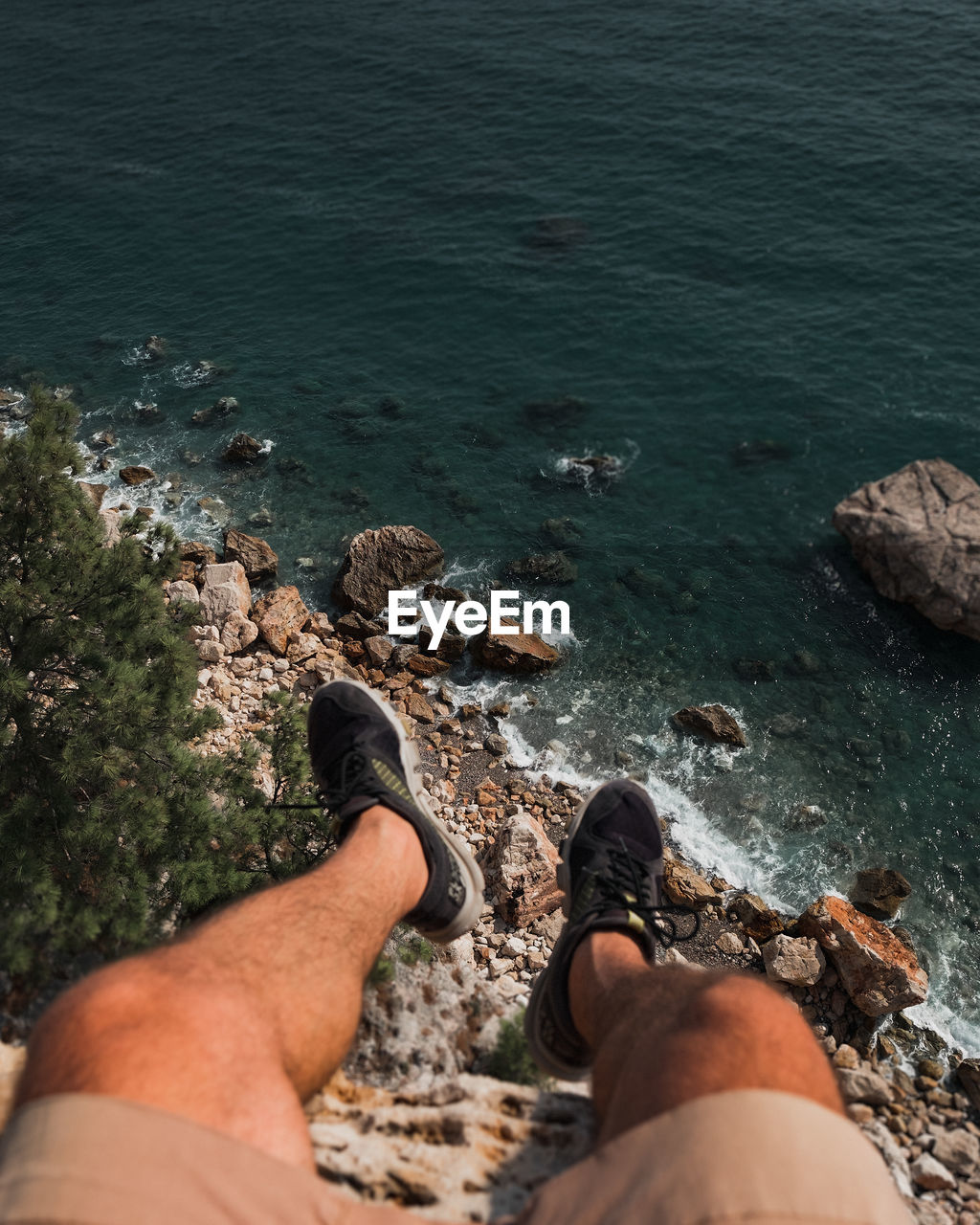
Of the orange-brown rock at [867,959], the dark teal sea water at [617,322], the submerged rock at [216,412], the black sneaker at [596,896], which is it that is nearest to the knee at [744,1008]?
the black sneaker at [596,896]

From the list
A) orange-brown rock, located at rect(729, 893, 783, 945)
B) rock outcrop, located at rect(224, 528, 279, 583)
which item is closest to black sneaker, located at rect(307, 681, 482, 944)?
orange-brown rock, located at rect(729, 893, 783, 945)

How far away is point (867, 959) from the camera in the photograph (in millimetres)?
11992

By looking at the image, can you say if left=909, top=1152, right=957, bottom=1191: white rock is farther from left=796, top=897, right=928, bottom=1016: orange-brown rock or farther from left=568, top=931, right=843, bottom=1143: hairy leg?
left=568, top=931, right=843, bottom=1143: hairy leg

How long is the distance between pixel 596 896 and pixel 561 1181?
9.46 ft

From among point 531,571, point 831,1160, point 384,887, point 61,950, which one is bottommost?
point 531,571

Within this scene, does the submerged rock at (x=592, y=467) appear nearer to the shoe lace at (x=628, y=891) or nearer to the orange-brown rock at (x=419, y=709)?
the orange-brown rock at (x=419, y=709)

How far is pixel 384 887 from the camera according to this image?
17.5 feet

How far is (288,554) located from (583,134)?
2542cm

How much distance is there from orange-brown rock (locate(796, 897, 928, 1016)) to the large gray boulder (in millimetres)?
7515

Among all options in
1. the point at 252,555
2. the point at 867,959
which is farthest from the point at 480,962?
the point at 252,555

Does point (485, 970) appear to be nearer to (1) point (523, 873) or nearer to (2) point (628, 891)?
(1) point (523, 873)

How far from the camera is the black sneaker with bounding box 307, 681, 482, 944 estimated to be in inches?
240

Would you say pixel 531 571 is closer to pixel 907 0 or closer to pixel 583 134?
pixel 583 134

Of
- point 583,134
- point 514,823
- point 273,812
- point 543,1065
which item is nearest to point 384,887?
point 543,1065
